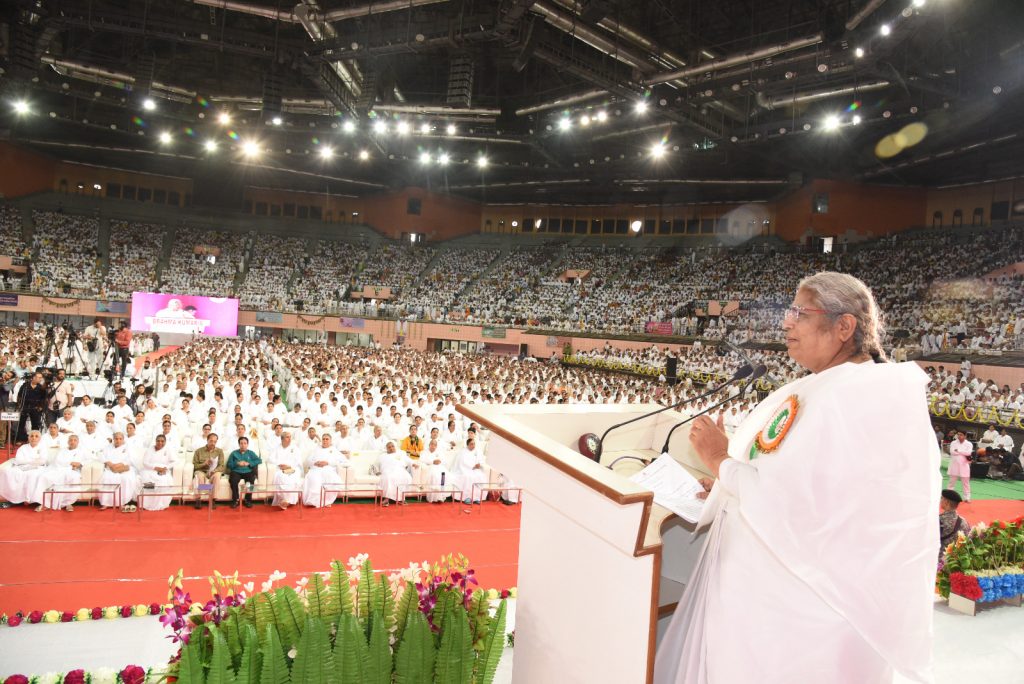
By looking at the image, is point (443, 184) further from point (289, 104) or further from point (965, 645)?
point (965, 645)

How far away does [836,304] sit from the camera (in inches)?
62.3

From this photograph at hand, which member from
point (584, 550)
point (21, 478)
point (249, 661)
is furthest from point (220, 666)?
point (21, 478)

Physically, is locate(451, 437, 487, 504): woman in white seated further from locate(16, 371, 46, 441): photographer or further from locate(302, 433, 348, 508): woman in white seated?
locate(16, 371, 46, 441): photographer

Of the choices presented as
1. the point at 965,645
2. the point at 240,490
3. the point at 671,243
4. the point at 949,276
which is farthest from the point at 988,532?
the point at 671,243

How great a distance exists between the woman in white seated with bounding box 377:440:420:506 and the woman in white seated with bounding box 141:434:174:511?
235 centimetres

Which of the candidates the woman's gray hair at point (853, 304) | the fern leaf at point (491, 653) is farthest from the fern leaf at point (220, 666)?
the woman's gray hair at point (853, 304)

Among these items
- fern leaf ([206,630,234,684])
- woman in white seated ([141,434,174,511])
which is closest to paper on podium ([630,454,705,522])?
fern leaf ([206,630,234,684])

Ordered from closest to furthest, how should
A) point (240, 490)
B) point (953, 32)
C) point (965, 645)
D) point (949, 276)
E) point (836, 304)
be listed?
point (836, 304), point (965, 645), point (240, 490), point (953, 32), point (949, 276)

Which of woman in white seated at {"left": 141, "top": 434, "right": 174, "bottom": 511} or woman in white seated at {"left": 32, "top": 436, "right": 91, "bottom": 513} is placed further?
woman in white seated at {"left": 141, "top": 434, "right": 174, "bottom": 511}

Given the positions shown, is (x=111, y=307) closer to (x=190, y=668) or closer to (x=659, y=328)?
(x=659, y=328)

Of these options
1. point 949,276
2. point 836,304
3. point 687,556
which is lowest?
point 687,556

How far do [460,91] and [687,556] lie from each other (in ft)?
53.4

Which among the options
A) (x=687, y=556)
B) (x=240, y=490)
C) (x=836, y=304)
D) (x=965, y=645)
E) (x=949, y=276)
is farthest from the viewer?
(x=949, y=276)

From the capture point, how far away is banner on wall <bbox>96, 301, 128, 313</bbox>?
→ 1008 inches
